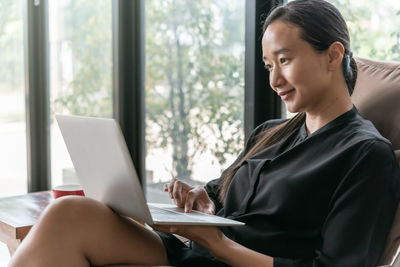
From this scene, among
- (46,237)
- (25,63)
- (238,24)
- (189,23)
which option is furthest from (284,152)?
(25,63)

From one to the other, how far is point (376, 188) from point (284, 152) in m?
0.33

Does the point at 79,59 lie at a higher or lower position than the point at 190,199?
higher

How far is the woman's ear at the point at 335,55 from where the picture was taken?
139cm

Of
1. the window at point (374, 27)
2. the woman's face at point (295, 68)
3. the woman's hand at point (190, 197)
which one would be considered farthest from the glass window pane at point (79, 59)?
the woman's face at point (295, 68)

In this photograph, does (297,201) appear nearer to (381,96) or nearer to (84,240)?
(381,96)

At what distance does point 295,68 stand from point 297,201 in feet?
1.13

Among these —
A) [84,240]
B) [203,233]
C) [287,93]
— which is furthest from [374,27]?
[84,240]

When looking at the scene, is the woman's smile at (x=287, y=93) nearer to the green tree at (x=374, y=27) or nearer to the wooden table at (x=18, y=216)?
the green tree at (x=374, y=27)

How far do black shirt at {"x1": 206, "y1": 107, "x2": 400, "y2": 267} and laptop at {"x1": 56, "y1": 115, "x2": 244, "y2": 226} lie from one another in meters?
0.18

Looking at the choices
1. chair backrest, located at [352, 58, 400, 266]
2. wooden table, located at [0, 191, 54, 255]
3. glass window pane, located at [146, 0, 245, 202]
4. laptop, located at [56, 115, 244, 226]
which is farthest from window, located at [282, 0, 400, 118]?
wooden table, located at [0, 191, 54, 255]

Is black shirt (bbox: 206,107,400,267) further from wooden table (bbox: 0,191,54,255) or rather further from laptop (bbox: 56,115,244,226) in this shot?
wooden table (bbox: 0,191,54,255)

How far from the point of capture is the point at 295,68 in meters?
1.38

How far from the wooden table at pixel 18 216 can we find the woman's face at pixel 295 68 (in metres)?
1.01

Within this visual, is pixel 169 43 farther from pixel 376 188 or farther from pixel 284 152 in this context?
pixel 376 188
